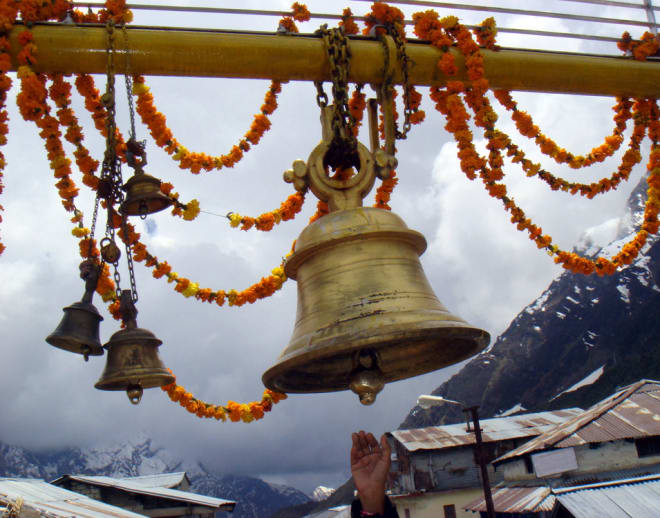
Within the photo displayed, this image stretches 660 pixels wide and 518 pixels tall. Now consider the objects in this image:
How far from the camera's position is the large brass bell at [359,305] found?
250 cm

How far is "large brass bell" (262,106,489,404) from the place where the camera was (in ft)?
8.21

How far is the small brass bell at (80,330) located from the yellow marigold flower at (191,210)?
1687 millimetres

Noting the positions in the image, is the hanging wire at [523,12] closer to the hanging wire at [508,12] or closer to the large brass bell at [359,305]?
the hanging wire at [508,12]

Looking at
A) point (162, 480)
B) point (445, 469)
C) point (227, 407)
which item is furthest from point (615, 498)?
point (162, 480)

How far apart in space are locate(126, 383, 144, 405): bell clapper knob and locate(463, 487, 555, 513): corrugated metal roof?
1915 centimetres

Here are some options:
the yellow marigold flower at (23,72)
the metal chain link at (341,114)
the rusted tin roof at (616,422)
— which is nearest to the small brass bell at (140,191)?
the yellow marigold flower at (23,72)

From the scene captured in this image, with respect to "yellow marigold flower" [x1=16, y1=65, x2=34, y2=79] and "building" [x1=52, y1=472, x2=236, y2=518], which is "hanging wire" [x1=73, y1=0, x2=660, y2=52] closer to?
"yellow marigold flower" [x1=16, y1=65, x2=34, y2=79]

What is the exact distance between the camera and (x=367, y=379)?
99.6 inches

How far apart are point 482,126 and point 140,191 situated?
Answer: 3.10m

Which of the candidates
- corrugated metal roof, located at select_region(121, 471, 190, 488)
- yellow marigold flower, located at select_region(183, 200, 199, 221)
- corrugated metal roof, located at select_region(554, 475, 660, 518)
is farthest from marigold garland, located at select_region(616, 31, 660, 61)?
corrugated metal roof, located at select_region(121, 471, 190, 488)

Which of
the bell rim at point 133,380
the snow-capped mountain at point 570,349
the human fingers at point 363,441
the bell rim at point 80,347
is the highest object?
the snow-capped mountain at point 570,349

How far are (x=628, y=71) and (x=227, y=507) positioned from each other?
26.1 meters

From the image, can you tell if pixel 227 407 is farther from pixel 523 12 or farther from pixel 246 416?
pixel 523 12

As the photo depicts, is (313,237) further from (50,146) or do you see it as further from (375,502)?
(50,146)
